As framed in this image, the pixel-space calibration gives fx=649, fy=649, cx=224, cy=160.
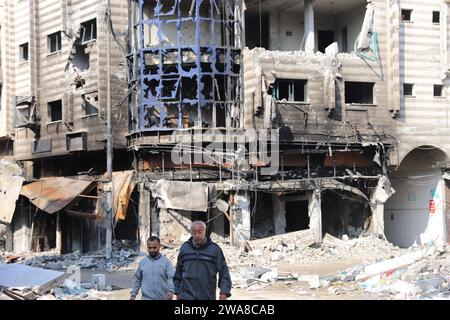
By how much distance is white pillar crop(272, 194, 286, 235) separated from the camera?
2798 cm

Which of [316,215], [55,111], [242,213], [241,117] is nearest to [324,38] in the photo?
[241,117]

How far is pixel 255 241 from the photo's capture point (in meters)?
25.6

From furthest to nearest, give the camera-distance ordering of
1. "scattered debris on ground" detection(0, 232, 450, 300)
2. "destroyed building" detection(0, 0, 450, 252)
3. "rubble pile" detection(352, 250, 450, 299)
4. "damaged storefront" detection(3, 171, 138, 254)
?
"damaged storefront" detection(3, 171, 138, 254), "destroyed building" detection(0, 0, 450, 252), "scattered debris on ground" detection(0, 232, 450, 300), "rubble pile" detection(352, 250, 450, 299)

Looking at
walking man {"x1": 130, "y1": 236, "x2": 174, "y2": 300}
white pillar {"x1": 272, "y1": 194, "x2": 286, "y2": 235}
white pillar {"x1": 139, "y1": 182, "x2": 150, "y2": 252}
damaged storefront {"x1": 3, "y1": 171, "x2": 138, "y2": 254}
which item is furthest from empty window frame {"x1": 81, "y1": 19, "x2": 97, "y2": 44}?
walking man {"x1": 130, "y1": 236, "x2": 174, "y2": 300}

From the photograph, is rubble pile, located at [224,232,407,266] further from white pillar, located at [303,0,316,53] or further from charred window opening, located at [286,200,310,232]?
white pillar, located at [303,0,316,53]

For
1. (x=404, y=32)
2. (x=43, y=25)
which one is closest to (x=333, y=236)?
(x=404, y=32)

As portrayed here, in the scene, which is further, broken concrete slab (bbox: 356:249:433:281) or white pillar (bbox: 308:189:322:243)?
white pillar (bbox: 308:189:322:243)

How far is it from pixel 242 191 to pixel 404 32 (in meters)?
10.4

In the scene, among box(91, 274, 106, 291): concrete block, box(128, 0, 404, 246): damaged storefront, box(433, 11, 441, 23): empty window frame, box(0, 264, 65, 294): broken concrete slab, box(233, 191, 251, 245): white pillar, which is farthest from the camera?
box(433, 11, 441, 23): empty window frame

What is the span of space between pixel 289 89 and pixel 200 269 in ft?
68.0

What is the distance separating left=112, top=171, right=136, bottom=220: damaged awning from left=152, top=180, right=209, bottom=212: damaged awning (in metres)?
1.32

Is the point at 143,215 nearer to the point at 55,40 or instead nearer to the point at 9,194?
the point at 9,194

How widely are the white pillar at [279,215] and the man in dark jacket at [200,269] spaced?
20.3 meters
